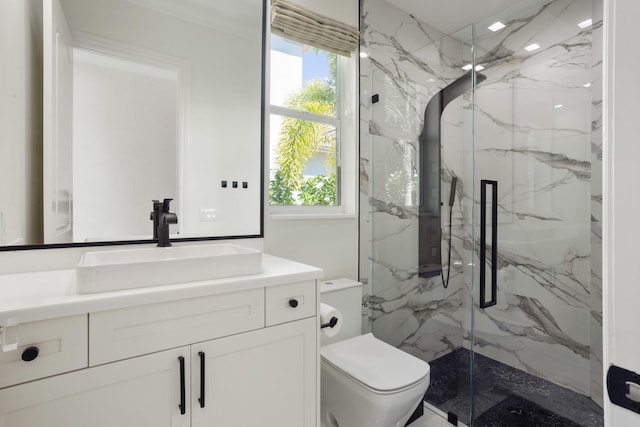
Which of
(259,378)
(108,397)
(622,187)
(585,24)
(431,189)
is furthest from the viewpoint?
(431,189)

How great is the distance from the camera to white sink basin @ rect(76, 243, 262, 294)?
923 mm

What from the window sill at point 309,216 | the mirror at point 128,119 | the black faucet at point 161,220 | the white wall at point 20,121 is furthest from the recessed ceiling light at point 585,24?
the white wall at point 20,121

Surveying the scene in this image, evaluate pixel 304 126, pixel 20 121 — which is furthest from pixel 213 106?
pixel 20 121

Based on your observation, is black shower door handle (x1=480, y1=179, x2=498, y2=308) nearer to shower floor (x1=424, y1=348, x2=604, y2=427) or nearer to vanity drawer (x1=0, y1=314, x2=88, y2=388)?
shower floor (x1=424, y1=348, x2=604, y2=427)

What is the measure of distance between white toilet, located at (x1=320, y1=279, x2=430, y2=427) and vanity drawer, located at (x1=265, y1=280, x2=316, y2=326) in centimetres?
44

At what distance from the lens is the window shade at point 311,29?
6.01 ft

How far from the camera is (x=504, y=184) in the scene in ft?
6.47

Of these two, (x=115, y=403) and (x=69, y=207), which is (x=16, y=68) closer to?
(x=69, y=207)

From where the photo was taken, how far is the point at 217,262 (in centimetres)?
112

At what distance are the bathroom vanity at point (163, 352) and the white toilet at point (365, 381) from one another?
0.24 m

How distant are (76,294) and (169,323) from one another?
25 cm

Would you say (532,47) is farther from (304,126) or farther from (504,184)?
(304,126)

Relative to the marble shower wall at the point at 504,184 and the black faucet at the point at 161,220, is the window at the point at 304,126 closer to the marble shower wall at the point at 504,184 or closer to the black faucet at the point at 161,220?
the marble shower wall at the point at 504,184

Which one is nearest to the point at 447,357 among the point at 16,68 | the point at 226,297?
the point at 226,297
